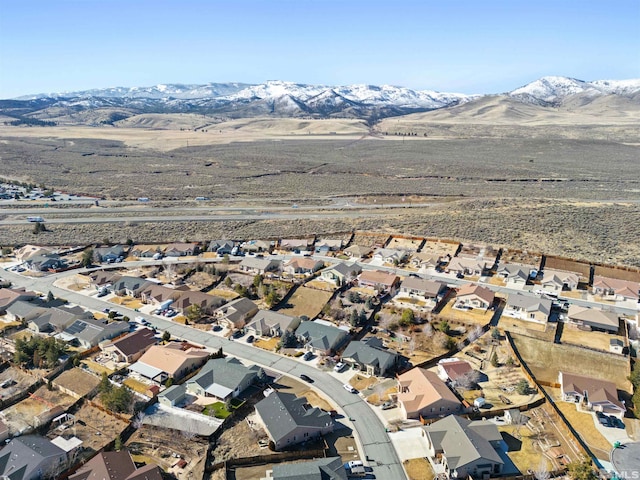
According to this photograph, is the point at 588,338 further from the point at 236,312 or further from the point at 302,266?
the point at 236,312

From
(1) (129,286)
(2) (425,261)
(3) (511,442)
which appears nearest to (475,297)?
(2) (425,261)

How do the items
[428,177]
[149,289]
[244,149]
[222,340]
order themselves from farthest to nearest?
[244,149] → [428,177] → [149,289] → [222,340]

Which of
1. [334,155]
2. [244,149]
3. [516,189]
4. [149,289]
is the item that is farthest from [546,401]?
[244,149]

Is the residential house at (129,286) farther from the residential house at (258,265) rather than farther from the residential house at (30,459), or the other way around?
the residential house at (30,459)

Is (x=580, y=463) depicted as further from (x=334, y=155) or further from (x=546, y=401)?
(x=334, y=155)

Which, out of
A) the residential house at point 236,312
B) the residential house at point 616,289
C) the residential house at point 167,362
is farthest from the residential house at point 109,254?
the residential house at point 616,289

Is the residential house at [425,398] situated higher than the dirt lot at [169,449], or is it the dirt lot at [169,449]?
the residential house at [425,398]

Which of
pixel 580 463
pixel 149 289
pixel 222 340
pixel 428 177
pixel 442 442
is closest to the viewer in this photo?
pixel 580 463
